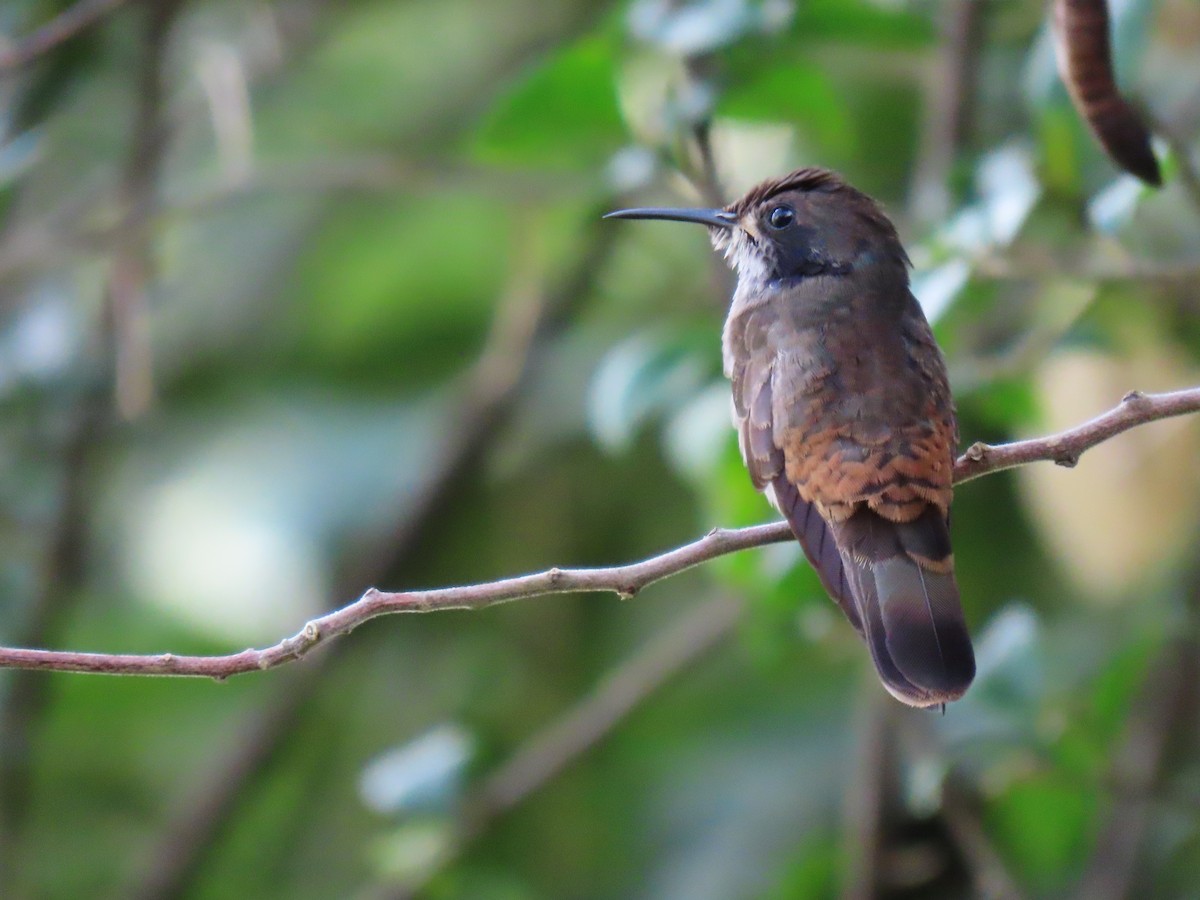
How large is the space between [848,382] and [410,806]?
4.67 feet

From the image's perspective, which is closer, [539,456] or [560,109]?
[560,109]

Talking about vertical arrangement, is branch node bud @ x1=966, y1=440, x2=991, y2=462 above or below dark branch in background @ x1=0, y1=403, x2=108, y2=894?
below

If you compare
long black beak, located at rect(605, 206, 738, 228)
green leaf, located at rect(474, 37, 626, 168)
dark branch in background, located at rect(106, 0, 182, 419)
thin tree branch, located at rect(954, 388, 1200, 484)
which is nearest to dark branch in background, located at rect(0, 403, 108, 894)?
dark branch in background, located at rect(106, 0, 182, 419)

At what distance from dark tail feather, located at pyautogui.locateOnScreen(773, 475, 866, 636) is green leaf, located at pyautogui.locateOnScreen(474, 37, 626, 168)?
0.97m

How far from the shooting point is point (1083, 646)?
431cm

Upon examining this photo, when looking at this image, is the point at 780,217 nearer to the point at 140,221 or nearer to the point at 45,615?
the point at 140,221

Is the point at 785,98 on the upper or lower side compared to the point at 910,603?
upper

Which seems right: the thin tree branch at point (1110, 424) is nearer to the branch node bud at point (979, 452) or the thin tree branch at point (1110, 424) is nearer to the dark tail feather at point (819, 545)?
the branch node bud at point (979, 452)

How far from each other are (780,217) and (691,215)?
0.18 m

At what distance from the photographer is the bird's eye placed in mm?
3377

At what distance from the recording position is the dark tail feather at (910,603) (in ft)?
7.66

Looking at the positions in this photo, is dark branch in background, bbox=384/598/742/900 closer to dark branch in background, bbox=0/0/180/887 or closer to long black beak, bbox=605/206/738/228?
long black beak, bbox=605/206/738/228

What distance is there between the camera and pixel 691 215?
337 centimetres

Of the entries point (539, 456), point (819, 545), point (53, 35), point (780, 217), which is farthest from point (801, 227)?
Result: point (539, 456)
